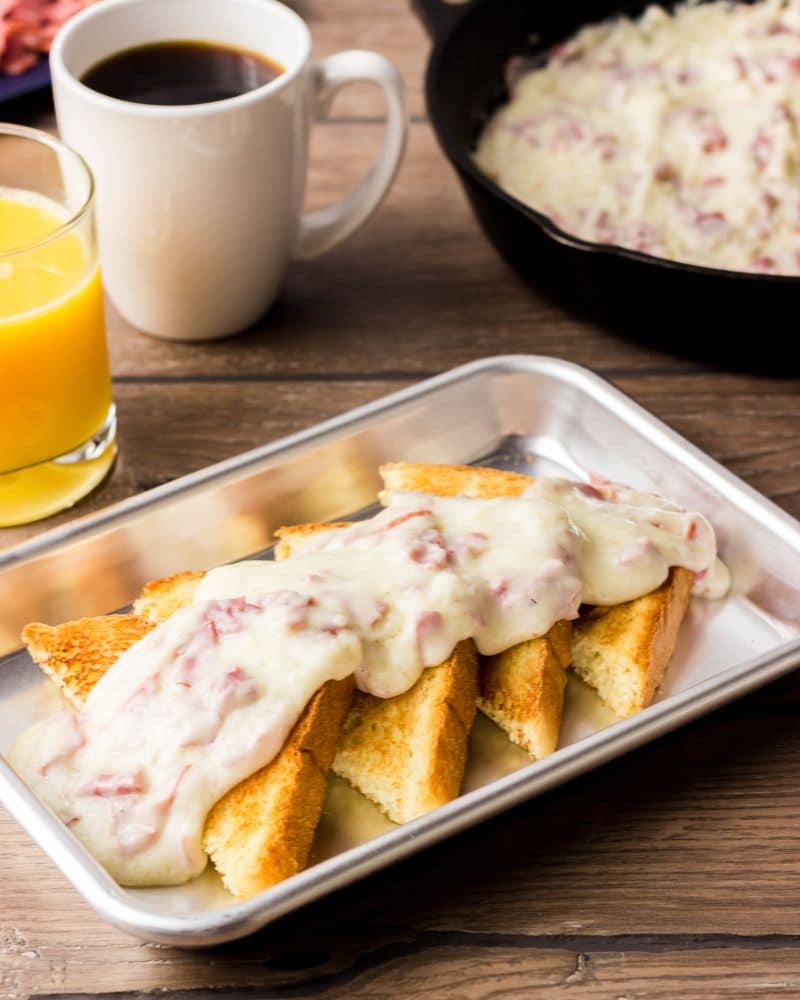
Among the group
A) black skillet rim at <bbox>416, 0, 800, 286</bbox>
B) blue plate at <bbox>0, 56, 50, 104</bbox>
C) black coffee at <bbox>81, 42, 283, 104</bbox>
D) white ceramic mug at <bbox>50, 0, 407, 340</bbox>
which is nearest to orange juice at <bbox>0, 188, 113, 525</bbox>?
white ceramic mug at <bbox>50, 0, 407, 340</bbox>

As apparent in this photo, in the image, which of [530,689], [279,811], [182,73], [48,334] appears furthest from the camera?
[182,73]

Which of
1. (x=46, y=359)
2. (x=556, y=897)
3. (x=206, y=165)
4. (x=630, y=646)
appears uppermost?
(x=206, y=165)

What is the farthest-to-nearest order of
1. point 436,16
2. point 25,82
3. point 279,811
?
point 25,82
point 436,16
point 279,811

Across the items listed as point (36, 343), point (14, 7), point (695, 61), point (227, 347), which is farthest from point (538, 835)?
point (14, 7)

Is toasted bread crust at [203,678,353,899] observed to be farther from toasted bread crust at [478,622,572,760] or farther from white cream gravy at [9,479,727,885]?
toasted bread crust at [478,622,572,760]

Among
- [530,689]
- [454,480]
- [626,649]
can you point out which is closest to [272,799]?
[530,689]

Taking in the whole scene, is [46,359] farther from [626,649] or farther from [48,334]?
[626,649]

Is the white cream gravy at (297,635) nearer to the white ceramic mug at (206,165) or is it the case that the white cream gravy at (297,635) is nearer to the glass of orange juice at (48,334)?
the glass of orange juice at (48,334)

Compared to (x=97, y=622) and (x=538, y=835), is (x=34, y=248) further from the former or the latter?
(x=538, y=835)
